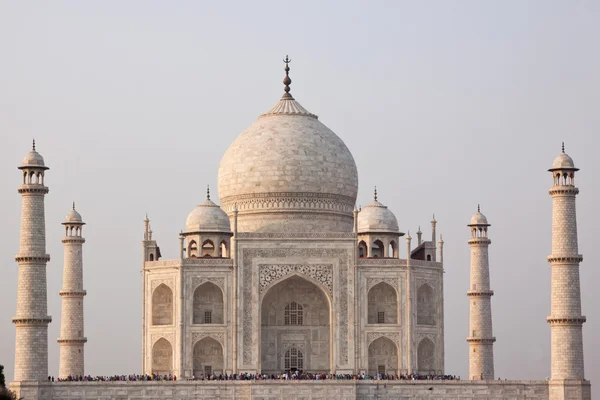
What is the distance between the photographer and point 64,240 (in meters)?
50.2

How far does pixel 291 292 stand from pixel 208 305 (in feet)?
8.96

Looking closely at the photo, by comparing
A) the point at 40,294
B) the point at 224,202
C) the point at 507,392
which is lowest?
the point at 507,392

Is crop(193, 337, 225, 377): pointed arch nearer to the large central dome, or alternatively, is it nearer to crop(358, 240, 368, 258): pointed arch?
the large central dome

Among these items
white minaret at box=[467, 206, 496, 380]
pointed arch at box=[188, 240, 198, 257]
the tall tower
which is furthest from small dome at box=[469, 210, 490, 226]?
the tall tower

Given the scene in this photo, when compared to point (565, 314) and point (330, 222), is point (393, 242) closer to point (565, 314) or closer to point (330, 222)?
point (330, 222)

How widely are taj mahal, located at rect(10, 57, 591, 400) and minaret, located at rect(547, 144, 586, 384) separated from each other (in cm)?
4

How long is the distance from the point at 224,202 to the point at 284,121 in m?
3.30

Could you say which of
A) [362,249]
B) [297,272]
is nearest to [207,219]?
[297,272]

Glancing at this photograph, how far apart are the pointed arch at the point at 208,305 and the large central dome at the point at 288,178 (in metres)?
3.15

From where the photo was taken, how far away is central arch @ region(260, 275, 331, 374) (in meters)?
46.1

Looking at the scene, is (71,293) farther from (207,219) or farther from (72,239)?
(207,219)

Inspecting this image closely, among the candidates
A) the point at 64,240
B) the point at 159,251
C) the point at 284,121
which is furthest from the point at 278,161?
the point at 64,240

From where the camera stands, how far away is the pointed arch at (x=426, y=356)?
46344 mm

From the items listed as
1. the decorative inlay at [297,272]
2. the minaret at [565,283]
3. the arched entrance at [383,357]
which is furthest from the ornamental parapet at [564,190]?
the decorative inlay at [297,272]
